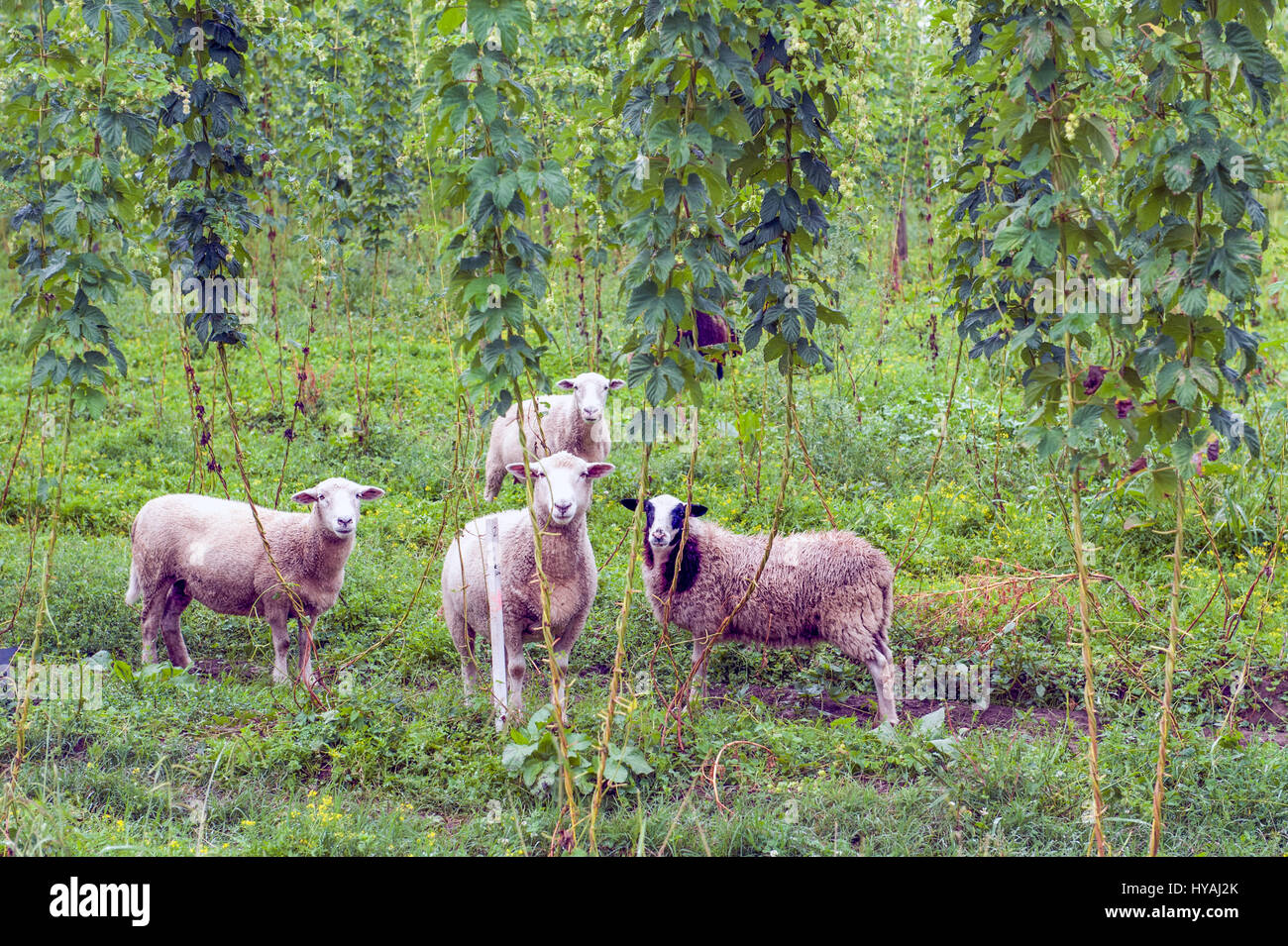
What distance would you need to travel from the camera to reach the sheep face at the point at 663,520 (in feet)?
16.9

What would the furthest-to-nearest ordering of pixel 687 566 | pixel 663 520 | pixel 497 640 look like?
1. pixel 687 566
2. pixel 663 520
3. pixel 497 640

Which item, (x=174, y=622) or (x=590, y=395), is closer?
(x=174, y=622)

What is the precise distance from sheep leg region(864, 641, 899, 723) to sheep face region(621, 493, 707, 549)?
3.65 feet

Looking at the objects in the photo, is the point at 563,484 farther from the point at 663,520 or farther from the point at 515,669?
the point at 515,669

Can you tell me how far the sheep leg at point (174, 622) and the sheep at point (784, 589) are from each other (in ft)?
8.27

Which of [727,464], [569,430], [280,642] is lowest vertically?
[280,642]

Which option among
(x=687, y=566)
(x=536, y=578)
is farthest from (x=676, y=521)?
(x=536, y=578)

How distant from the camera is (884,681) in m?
4.93

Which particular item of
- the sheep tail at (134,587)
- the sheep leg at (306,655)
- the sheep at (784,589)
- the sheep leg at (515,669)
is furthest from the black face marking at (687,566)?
the sheep tail at (134,587)

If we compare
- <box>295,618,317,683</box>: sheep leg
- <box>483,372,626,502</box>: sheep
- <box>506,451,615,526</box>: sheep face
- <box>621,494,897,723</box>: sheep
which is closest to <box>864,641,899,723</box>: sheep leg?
<box>621,494,897,723</box>: sheep

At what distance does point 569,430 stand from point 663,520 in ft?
6.09

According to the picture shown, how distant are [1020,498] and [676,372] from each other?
4.92 meters

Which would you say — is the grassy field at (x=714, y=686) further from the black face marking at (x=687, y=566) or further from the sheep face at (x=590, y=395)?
the sheep face at (x=590, y=395)

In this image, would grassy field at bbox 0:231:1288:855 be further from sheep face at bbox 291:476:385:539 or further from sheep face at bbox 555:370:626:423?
sheep face at bbox 555:370:626:423
